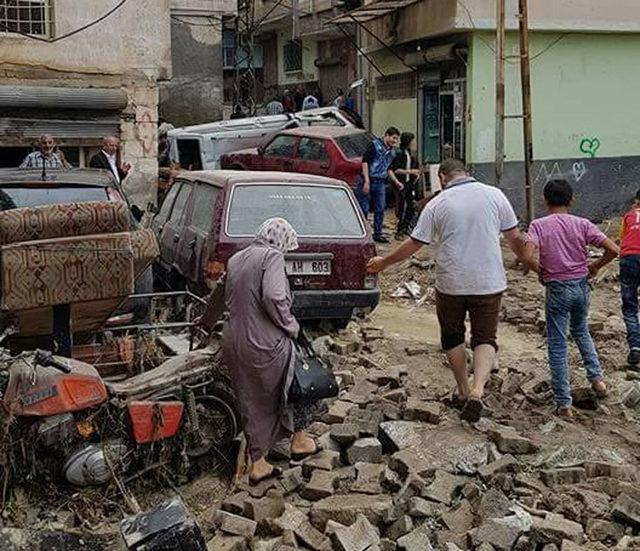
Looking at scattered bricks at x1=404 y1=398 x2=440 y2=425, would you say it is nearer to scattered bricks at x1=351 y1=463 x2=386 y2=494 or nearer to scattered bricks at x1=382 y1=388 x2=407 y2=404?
scattered bricks at x1=382 y1=388 x2=407 y2=404

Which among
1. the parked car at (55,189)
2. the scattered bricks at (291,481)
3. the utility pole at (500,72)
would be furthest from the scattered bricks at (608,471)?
the utility pole at (500,72)

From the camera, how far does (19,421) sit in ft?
16.4

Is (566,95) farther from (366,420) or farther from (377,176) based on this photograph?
(366,420)

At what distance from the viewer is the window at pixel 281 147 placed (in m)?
16.5

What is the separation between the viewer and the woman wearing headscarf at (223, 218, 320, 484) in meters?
5.37

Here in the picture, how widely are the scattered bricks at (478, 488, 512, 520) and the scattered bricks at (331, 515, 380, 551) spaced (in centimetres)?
63

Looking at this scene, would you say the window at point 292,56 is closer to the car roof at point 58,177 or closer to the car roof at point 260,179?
the car roof at point 260,179

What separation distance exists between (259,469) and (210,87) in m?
20.5

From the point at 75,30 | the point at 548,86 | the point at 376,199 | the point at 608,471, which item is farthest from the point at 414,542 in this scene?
the point at 548,86

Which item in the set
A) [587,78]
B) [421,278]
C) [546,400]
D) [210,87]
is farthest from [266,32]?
[546,400]

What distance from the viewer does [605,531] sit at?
193 inches

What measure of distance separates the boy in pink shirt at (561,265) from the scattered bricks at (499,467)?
119 centimetres

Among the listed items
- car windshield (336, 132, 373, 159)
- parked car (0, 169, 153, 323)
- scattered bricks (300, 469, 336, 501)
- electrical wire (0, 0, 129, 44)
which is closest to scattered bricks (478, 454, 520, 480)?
scattered bricks (300, 469, 336, 501)

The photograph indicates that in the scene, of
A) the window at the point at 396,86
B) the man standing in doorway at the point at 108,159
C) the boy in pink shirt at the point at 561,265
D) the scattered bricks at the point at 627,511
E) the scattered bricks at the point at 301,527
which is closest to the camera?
the scattered bricks at the point at 301,527
